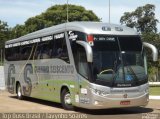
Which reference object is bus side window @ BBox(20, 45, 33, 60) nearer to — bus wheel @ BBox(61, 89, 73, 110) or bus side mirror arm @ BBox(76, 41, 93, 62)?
bus wheel @ BBox(61, 89, 73, 110)

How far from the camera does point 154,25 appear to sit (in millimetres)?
59281

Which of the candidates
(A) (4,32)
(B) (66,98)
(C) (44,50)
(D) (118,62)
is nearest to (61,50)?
(B) (66,98)

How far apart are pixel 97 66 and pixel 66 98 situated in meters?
2.63

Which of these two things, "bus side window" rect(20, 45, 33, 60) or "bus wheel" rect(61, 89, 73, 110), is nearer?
"bus wheel" rect(61, 89, 73, 110)

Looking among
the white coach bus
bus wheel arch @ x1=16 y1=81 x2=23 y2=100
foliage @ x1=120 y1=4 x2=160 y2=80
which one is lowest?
bus wheel arch @ x1=16 y1=81 x2=23 y2=100

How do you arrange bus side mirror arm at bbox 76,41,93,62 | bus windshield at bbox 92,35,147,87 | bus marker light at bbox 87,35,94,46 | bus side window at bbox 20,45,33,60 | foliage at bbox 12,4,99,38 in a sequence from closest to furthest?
bus side mirror arm at bbox 76,41,93,62 → bus windshield at bbox 92,35,147,87 → bus marker light at bbox 87,35,94,46 → bus side window at bbox 20,45,33,60 → foliage at bbox 12,4,99,38

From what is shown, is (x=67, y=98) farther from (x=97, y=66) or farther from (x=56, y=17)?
(x=56, y=17)

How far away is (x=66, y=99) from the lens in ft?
58.7

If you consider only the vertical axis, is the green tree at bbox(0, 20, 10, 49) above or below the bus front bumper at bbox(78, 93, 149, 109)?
above

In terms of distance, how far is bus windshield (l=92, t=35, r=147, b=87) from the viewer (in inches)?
628

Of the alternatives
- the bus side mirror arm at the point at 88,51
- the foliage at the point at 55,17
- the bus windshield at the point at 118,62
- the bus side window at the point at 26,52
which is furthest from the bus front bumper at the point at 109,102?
the foliage at the point at 55,17

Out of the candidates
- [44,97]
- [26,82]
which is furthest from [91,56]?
[26,82]

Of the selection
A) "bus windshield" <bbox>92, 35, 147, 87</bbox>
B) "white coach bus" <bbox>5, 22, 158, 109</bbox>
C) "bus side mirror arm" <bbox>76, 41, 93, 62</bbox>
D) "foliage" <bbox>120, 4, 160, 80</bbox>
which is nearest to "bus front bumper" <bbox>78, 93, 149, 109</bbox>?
"white coach bus" <bbox>5, 22, 158, 109</bbox>

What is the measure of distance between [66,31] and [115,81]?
3298 millimetres
